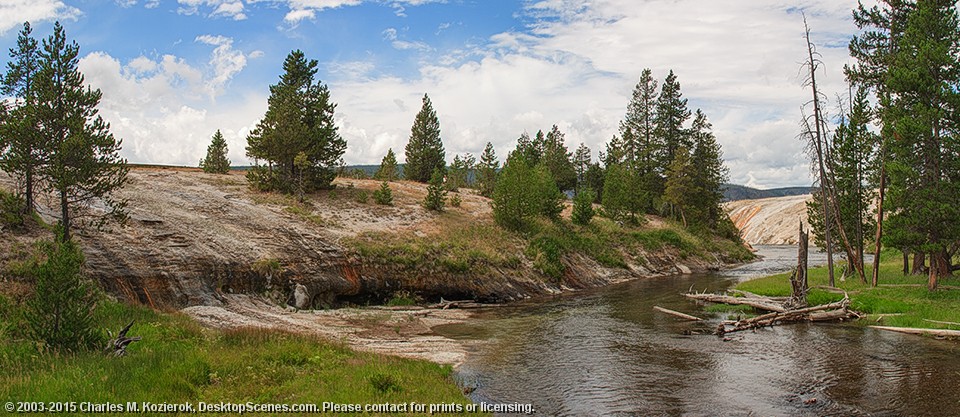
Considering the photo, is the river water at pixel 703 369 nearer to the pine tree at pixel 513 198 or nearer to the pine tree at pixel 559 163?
the pine tree at pixel 513 198

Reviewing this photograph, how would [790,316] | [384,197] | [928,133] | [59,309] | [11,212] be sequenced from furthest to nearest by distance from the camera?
1. [384,197]
2. [928,133]
3. [790,316]
4. [11,212]
5. [59,309]

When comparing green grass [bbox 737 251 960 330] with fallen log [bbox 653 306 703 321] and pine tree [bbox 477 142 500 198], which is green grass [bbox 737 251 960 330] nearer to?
fallen log [bbox 653 306 703 321]

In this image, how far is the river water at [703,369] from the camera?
12562mm

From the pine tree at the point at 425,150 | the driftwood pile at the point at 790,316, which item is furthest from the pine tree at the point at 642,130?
the driftwood pile at the point at 790,316

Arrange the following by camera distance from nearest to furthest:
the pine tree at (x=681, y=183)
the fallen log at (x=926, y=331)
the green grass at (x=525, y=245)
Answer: the fallen log at (x=926, y=331) < the green grass at (x=525, y=245) < the pine tree at (x=681, y=183)

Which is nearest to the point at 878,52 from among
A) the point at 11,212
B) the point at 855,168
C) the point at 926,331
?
the point at 855,168

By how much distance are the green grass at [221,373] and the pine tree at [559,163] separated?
62.5 metres

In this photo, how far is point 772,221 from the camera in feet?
388

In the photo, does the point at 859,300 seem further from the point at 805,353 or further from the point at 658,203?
the point at 658,203

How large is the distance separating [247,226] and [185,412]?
2373cm

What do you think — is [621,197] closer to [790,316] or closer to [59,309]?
[790,316]

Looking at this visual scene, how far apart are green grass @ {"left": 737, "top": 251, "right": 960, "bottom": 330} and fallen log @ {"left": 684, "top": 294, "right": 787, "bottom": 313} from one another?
2.11m

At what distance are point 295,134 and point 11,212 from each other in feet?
63.4

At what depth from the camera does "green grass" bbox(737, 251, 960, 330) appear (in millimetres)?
20875
